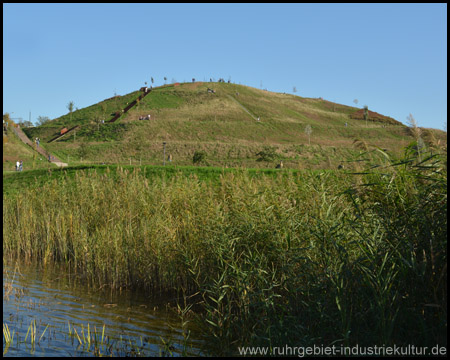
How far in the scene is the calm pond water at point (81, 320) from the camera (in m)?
5.77

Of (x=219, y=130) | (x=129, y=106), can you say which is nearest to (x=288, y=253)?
(x=219, y=130)

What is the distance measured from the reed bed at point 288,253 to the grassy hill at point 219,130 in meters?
25.5

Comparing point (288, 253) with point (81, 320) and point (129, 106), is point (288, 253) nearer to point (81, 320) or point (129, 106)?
point (81, 320)

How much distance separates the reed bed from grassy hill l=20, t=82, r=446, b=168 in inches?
1003

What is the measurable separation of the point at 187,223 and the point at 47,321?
3.02 metres

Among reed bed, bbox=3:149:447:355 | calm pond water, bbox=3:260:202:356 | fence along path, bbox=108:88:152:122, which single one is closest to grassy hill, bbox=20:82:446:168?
fence along path, bbox=108:88:152:122

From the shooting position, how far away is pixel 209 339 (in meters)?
6.05

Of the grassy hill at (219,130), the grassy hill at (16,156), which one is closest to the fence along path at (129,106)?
the grassy hill at (219,130)

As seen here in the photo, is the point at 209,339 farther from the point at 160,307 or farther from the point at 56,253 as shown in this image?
the point at 56,253

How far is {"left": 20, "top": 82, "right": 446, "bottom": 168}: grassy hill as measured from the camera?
59031 mm

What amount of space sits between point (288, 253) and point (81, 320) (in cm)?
358

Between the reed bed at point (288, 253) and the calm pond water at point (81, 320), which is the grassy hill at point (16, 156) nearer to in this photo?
the reed bed at point (288, 253)

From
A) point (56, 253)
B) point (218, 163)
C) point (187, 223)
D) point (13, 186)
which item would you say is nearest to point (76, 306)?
point (187, 223)

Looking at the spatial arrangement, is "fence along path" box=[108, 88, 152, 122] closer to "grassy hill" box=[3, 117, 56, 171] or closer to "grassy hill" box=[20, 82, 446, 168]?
"grassy hill" box=[20, 82, 446, 168]
